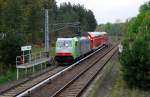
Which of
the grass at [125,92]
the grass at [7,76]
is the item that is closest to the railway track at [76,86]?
the grass at [125,92]

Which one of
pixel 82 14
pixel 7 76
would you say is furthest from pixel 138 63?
pixel 82 14

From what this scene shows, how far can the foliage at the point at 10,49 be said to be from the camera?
32.9 metres

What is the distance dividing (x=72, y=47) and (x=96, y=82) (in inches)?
503

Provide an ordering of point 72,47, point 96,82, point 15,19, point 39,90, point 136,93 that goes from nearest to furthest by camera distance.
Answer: point 136,93 < point 39,90 < point 96,82 < point 72,47 < point 15,19

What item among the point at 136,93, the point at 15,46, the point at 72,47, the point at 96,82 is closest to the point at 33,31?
the point at 72,47

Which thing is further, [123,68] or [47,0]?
[47,0]

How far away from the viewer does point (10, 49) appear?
33156mm

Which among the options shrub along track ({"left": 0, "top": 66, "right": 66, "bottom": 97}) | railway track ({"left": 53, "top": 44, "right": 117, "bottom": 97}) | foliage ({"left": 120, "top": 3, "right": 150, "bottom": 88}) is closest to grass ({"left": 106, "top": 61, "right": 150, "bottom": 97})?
foliage ({"left": 120, "top": 3, "right": 150, "bottom": 88})

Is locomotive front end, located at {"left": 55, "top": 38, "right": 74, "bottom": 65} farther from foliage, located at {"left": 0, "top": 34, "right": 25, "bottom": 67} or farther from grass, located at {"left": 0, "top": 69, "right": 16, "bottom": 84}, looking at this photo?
grass, located at {"left": 0, "top": 69, "right": 16, "bottom": 84}

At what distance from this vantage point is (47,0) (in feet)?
308

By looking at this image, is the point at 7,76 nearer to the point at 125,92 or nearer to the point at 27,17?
the point at 125,92

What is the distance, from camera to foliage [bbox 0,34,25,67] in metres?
32.9

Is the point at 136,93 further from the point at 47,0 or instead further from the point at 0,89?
the point at 47,0

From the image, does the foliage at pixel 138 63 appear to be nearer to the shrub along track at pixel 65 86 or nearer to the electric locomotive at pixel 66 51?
the shrub along track at pixel 65 86
